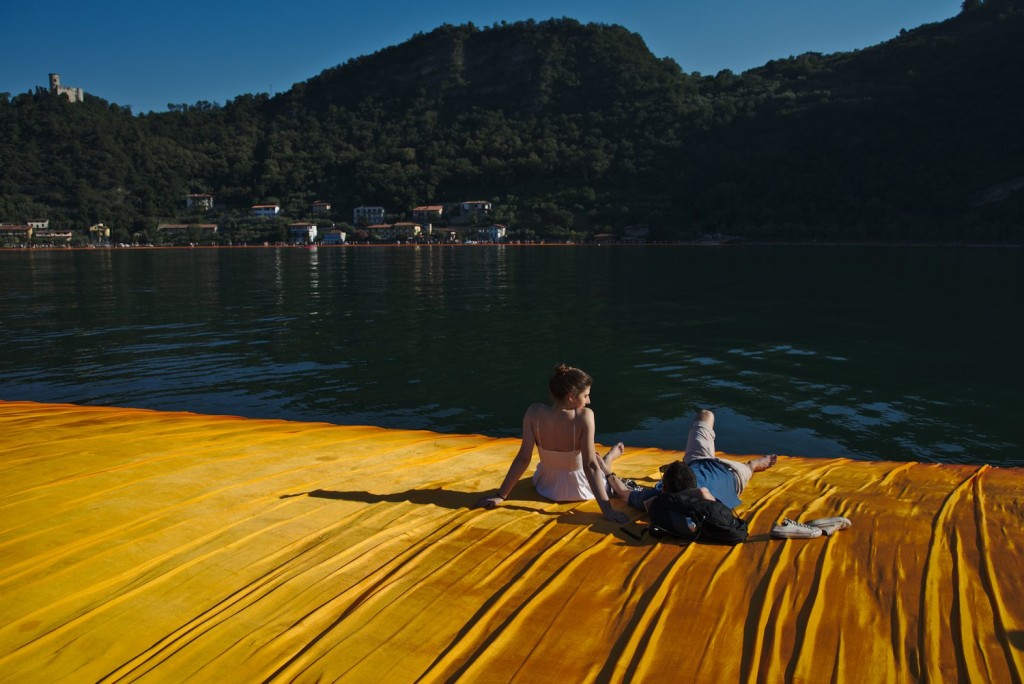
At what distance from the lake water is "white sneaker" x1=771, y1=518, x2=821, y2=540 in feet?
19.6

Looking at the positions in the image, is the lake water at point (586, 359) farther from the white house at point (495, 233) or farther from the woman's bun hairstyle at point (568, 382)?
the white house at point (495, 233)

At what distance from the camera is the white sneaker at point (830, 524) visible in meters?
5.36

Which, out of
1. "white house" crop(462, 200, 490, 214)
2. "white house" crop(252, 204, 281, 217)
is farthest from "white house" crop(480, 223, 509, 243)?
"white house" crop(252, 204, 281, 217)

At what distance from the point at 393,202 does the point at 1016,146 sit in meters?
117

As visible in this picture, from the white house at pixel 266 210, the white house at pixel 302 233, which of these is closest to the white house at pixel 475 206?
the white house at pixel 302 233

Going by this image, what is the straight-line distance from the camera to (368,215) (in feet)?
522

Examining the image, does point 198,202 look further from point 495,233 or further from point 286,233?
point 495,233

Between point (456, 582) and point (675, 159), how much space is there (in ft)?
501

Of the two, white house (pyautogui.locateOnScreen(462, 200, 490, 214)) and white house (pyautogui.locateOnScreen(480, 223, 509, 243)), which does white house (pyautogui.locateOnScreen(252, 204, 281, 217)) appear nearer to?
white house (pyautogui.locateOnScreen(462, 200, 490, 214))

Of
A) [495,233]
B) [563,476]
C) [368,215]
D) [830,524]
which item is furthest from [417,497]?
[368,215]

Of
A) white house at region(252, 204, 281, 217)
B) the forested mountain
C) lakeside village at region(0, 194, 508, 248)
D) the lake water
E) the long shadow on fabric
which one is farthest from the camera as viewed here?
white house at region(252, 204, 281, 217)

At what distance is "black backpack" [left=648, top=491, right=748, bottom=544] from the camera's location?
523cm

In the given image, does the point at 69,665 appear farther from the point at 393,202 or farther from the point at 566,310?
the point at 393,202

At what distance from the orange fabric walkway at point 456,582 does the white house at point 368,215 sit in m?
156
